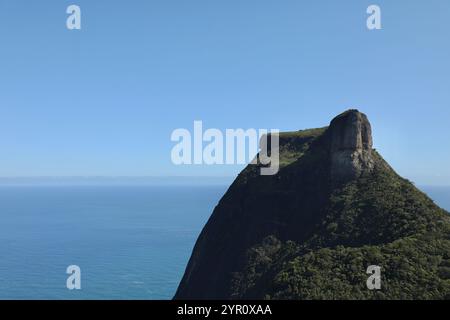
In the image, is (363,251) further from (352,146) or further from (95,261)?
(95,261)

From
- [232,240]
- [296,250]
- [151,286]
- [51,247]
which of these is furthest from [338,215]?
[51,247]

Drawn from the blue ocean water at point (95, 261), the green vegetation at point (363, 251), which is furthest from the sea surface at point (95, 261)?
the green vegetation at point (363, 251)

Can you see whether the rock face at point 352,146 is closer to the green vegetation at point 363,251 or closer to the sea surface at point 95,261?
the green vegetation at point 363,251

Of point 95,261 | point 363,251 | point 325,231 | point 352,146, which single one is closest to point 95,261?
point 95,261

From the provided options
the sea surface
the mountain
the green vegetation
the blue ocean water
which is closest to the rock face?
the mountain

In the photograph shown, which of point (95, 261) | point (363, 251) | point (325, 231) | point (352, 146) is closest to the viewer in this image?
point (363, 251)
